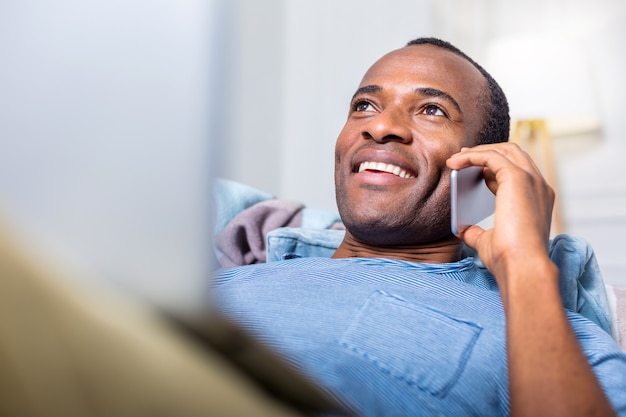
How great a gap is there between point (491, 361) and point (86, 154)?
0.63 m

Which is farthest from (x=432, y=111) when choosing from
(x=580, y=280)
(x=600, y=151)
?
(x=600, y=151)

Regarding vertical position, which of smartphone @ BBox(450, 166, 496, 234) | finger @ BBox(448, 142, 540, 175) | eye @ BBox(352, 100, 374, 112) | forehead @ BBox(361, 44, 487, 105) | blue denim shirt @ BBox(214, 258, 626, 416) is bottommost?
blue denim shirt @ BBox(214, 258, 626, 416)

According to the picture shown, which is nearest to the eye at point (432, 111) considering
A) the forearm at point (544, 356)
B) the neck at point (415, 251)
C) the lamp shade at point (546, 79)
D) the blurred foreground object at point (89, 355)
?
the neck at point (415, 251)

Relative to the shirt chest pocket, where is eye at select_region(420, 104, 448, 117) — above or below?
above

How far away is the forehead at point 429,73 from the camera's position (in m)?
1.18

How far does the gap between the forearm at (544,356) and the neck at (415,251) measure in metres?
0.39

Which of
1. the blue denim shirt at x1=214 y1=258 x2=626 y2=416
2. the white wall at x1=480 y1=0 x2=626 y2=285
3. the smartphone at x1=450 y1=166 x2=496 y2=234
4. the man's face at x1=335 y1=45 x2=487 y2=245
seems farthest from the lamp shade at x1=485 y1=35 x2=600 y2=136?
the blue denim shirt at x1=214 y1=258 x2=626 y2=416

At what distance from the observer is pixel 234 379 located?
272 millimetres

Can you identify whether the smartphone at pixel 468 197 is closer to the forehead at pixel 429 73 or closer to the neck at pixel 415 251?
the neck at pixel 415 251

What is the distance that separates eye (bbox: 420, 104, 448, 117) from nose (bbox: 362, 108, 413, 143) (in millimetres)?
45

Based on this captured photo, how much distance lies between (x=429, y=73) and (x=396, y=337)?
594 mm

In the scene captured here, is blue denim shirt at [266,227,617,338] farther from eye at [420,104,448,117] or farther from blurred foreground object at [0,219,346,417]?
blurred foreground object at [0,219,346,417]

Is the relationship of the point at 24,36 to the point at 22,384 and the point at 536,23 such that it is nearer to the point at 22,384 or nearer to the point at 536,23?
the point at 22,384

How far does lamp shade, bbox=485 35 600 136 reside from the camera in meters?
2.30
